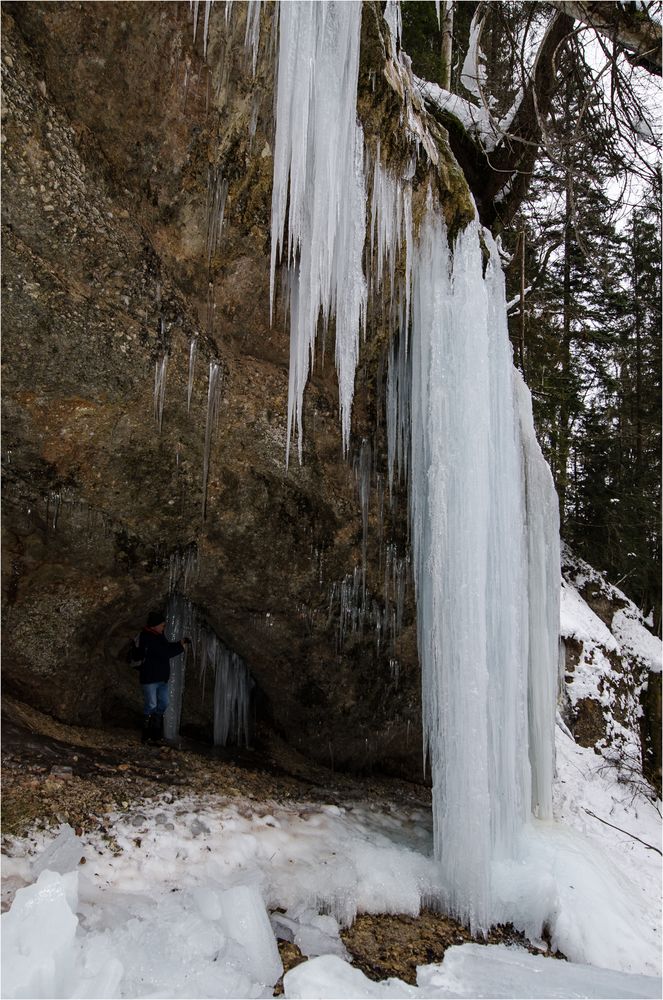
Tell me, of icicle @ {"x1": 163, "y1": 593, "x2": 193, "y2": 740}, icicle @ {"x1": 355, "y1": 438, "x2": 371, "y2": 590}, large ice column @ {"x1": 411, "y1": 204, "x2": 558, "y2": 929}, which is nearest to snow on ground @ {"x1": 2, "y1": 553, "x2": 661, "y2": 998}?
large ice column @ {"x1": 411, "y1": 204, "x2": 558, "y2": 929}

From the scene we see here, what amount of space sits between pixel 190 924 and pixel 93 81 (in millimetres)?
4837

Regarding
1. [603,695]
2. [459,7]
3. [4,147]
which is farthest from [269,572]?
[459,7]

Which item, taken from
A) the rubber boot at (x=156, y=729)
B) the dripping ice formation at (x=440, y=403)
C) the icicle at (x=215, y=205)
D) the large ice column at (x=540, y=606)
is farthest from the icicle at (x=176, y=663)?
the large ice column at (x=540, y=606)

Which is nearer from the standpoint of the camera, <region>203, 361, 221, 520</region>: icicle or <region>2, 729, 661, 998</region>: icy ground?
<region>2, 729, 661, 998</region>: icy ground

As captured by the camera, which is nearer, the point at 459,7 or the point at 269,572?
the point at 269,572

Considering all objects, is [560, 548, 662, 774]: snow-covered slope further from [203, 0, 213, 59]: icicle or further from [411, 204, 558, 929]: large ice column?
[203, 0, 213, 59]: icicle

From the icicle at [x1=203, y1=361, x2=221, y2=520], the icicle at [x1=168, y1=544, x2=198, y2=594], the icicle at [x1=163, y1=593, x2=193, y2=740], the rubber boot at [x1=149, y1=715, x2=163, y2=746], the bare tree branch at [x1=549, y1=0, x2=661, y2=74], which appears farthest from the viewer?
the icicle at [x1=163, y1=593, x2=193, y2=740]

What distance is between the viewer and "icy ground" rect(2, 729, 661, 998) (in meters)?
2.50

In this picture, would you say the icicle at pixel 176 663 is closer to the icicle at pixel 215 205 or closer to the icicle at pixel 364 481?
the icicle at pixel 364 481

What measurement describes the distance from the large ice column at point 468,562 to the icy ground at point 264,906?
0.40 m

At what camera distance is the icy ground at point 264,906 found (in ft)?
8.20

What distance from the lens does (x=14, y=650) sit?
4.67m

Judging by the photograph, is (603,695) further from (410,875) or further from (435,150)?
(435,150)

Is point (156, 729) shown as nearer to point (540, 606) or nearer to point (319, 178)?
point (540, 606)
